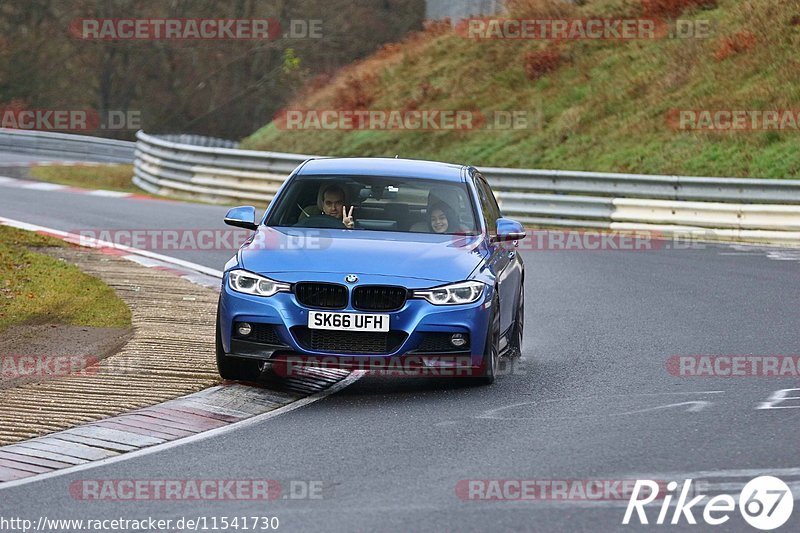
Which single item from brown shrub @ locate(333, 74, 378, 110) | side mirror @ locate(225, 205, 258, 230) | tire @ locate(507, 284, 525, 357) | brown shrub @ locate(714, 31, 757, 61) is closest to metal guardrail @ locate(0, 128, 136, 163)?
brown shrub @ locate(333, 74, 378, 110)

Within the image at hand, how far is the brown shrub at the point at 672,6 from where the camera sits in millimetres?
35094

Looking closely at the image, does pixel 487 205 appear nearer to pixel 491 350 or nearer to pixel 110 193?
pixel 491 350

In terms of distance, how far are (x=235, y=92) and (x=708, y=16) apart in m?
30.7

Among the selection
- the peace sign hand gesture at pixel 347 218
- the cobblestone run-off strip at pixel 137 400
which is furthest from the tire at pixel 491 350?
the peace sign hand gesture at pixel 347 218

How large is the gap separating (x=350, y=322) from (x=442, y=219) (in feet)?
5.57

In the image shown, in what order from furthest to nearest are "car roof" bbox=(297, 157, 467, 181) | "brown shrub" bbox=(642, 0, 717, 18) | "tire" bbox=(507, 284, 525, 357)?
"brown shrub" bbox=(642, 0, 717, 18) < "tire" bbox=(507, 284, 525, 357) < "car roof" bbox=(297, 157, 467, 181)

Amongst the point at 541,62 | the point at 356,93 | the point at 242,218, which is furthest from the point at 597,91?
the point at 242,218

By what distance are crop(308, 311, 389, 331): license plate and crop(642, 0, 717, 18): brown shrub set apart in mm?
27113

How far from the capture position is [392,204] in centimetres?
1110

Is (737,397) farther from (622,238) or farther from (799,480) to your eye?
(622,238)

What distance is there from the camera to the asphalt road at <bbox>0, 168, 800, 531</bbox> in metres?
6.68

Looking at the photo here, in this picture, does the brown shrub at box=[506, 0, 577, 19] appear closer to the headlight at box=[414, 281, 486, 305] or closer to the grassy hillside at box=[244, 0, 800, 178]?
the grassy hillside at box=[244, 0, 800, 178]


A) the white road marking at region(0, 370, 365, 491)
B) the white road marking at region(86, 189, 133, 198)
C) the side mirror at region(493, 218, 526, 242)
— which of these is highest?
the side mirror at region(493, 218, 526, 242)

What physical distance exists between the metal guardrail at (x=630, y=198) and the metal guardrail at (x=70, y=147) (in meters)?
14.2
